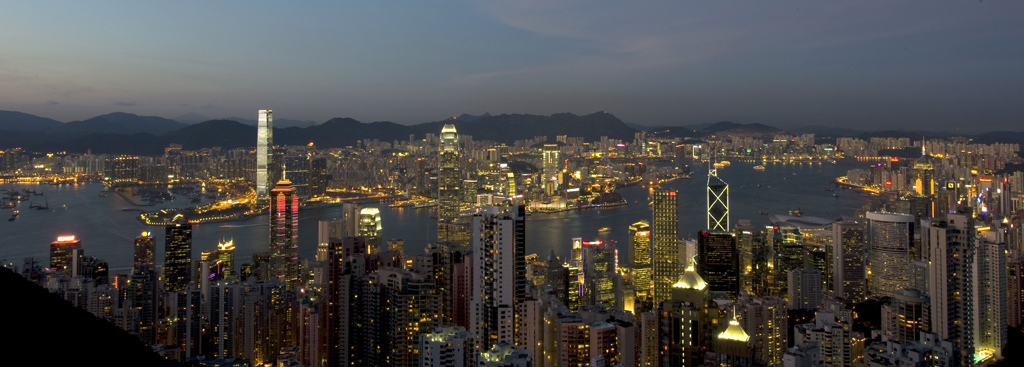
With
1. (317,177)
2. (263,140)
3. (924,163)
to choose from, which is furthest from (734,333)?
(263,140)

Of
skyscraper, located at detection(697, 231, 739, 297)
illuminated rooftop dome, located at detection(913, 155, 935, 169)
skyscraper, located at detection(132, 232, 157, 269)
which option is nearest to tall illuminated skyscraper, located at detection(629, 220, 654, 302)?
skyscraper, located at detection(697, 231, 739, 297)

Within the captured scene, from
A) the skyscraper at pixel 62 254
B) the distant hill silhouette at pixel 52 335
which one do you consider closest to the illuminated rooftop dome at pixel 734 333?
the distant hill silhouette at pixel 52 335

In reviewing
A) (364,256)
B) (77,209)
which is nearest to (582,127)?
(77,209)

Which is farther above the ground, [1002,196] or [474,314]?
[1002,196]

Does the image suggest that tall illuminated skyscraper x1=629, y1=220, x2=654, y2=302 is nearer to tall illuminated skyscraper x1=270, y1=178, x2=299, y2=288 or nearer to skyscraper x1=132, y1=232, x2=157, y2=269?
tall illuminated skyscraper x1=270, y1=178, x2=299, y2=288

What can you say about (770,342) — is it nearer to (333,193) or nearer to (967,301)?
(967,301)

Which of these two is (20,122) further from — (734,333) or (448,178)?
(734,333)
